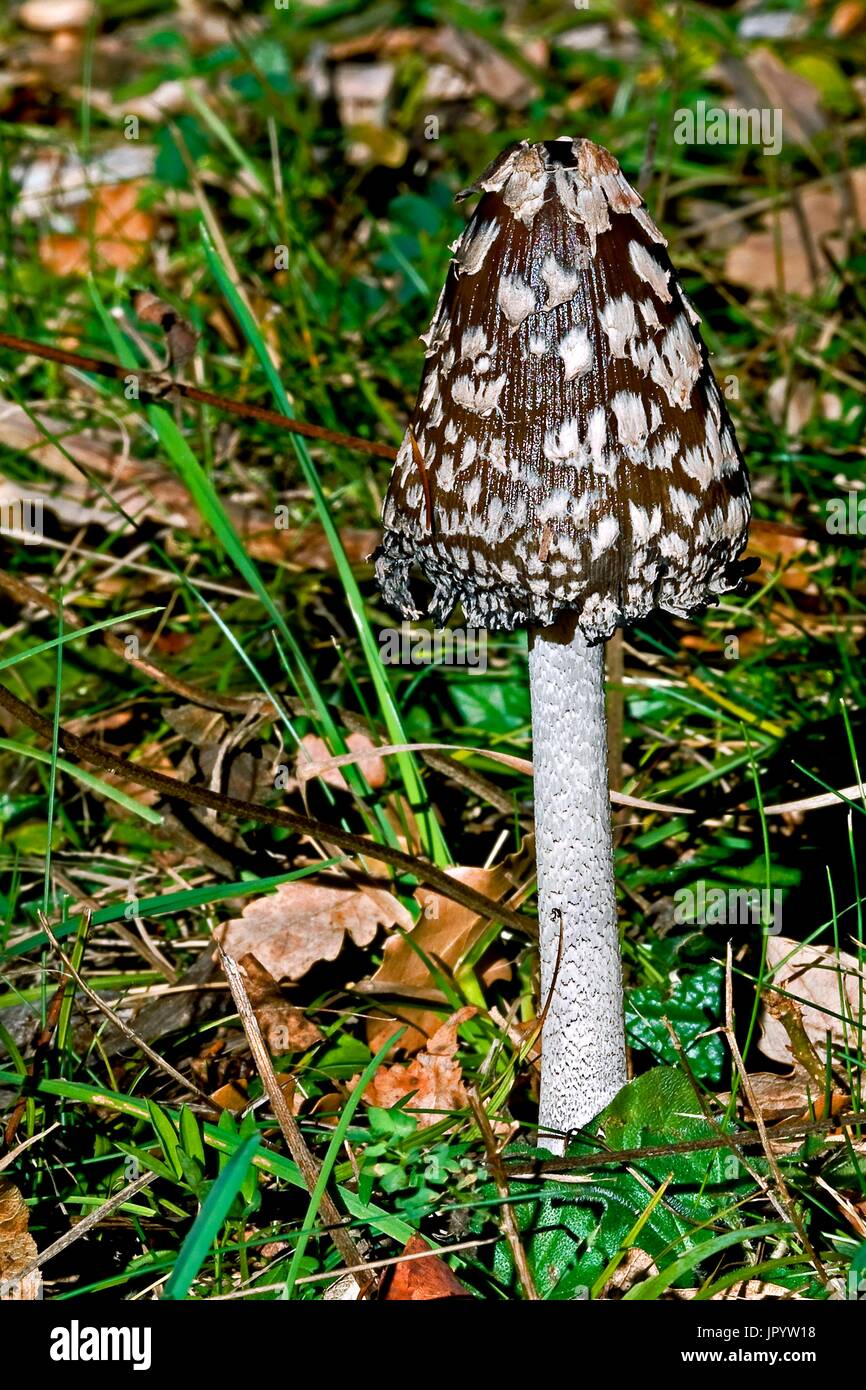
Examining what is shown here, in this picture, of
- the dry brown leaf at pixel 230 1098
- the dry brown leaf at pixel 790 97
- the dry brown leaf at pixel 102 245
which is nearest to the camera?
the dry brown leaf at pixel 230 1098

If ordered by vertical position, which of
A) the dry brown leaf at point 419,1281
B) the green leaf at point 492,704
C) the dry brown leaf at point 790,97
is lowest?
the dry brown leaf at point 419,1281

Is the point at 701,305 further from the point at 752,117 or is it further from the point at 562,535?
the point at 562,535

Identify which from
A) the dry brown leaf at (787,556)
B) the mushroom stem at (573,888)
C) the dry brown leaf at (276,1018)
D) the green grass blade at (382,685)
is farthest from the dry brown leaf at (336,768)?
the dry brown leaf at (787,556)

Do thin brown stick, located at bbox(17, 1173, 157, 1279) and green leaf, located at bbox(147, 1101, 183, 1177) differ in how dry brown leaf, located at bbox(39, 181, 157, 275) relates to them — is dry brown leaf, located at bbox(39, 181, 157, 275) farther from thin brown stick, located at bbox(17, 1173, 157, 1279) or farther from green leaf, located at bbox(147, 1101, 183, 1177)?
thin brown stick, located at bbox(17, 1173, 157, 1279)

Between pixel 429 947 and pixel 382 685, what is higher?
pixel 382 685

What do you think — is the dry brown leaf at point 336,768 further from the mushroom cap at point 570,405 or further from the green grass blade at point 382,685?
the mushroom cap at point 570,405

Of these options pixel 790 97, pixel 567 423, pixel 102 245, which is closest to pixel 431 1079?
pixel 567 423

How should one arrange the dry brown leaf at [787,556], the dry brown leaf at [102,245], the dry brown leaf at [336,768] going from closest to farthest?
the dry brown leaf at [336,768]
the dry brown leaf at [787,556]
the dry brown leaf at [102,245]

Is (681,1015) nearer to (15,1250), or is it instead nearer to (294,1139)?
(294,1139)
